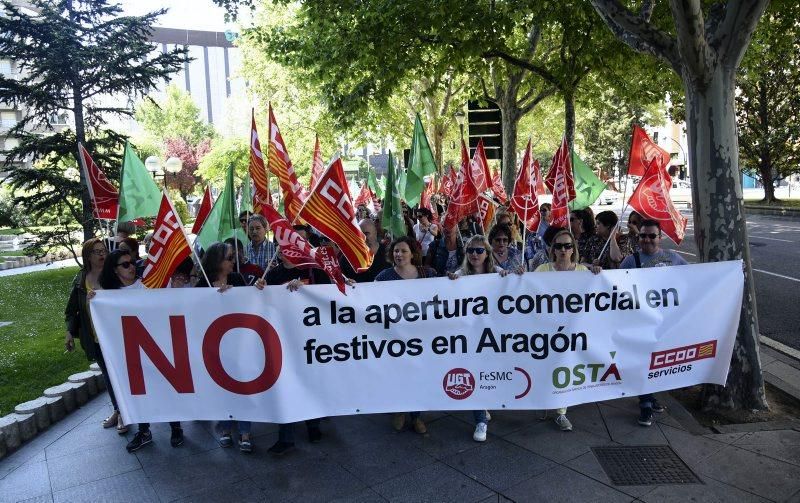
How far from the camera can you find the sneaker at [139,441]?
484 cm

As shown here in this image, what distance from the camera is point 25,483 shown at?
4.41 m

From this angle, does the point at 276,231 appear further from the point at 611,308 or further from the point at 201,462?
the point at 611,308

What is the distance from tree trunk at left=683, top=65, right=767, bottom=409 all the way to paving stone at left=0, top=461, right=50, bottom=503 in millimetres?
5614

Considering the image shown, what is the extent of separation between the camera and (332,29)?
440 inches

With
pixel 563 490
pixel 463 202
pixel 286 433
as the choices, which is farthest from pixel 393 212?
pixel 563 490

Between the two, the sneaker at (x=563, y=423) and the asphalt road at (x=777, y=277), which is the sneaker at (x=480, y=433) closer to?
the sneaker at (x=563, y=423)

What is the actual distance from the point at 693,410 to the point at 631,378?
3.61 feet

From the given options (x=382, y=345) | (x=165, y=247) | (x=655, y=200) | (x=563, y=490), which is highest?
(x=655, y=200)

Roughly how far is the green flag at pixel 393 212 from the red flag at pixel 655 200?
2.45m

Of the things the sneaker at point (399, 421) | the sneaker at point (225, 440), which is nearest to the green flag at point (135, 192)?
the sneaker at point (225, 440)

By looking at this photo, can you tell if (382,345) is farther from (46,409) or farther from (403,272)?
(46,409)

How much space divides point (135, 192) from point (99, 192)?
0.84m

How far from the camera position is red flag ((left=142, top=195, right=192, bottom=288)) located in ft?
14.5

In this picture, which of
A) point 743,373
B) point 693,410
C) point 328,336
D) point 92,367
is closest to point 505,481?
point 328,336
